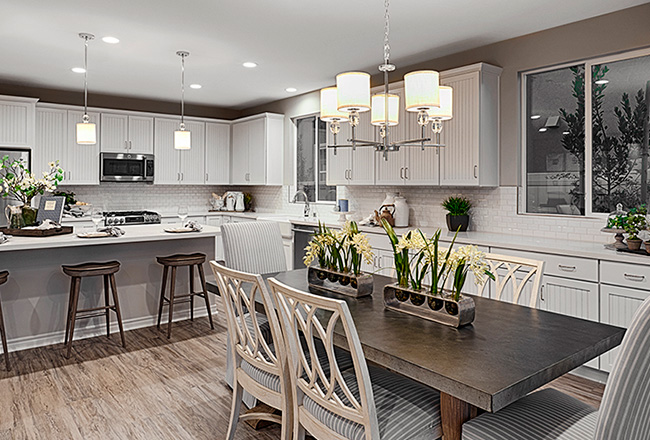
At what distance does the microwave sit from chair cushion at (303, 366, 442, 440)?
553 centimetres

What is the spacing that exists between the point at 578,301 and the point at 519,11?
6.98 feet

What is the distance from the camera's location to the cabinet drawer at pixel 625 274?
293 centimetres

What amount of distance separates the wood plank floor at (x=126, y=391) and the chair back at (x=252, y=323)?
0.63 meters

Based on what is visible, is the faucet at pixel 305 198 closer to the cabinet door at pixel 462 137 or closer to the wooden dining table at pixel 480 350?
the cabinet door at pixel 462 137

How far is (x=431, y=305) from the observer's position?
6.75 feet

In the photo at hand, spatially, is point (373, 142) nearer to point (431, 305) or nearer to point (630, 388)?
point (431, 305)

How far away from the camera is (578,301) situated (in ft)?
10.7

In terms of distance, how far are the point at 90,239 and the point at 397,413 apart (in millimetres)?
3047

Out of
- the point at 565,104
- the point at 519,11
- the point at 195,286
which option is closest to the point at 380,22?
the point at 519,11

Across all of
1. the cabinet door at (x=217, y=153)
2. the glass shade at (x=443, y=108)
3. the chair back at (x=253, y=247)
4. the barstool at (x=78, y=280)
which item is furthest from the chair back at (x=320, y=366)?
the cabinet door at (x=217, y=153)

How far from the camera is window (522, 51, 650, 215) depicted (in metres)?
3.56

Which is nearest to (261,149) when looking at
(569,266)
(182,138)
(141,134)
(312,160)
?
(312,160)

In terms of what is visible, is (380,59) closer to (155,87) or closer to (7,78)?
(155,87)

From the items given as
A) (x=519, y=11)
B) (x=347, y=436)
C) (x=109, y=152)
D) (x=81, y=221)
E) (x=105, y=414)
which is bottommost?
(x=105, y=414)
